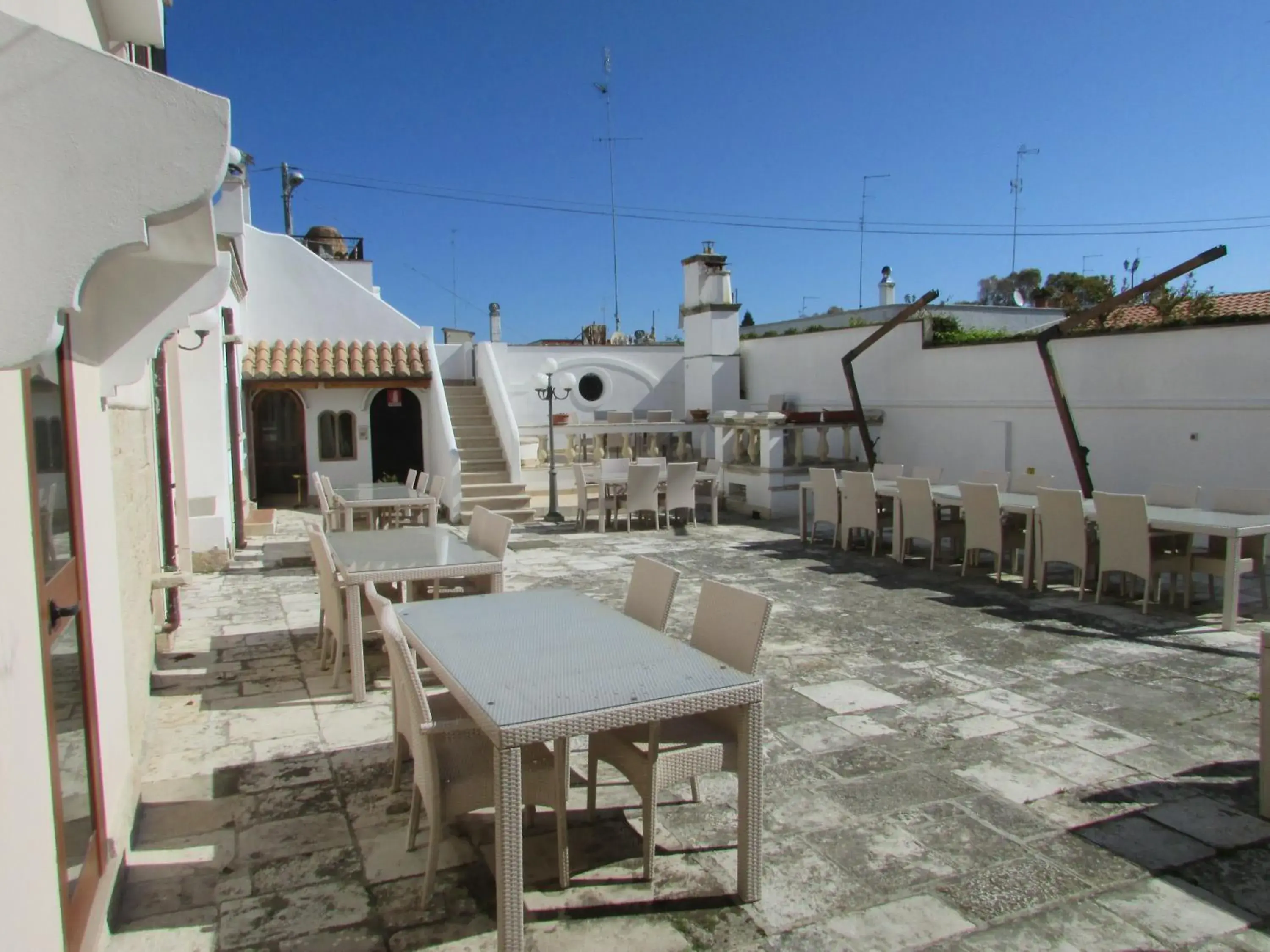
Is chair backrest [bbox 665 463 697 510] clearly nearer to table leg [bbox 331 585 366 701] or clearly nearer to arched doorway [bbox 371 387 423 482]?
arched doorway [bbox 371 387 423 482]

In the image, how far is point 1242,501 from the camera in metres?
6.89

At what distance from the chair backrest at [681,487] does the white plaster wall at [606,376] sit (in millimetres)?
5642

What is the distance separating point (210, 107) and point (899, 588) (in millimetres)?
6774

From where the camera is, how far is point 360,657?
478cm

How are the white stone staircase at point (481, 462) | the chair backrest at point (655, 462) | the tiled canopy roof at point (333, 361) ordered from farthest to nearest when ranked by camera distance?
the tiled canopy roof at point (333, 361)
the white stone staircase at point (481, 462)
the chair backrest at point (655, 462)

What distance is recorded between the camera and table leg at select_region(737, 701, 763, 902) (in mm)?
2826

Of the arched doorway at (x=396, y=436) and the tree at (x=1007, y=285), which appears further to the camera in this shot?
the tree at (x=1007, y=285)

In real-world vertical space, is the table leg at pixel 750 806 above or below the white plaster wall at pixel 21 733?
below

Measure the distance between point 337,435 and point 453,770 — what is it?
42.2 feet

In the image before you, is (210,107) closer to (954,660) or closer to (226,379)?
(954,660)

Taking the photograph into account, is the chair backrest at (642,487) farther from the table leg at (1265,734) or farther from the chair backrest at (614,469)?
the table leg at (1265,734)

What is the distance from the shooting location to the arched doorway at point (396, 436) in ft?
51.5

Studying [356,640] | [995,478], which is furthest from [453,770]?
[995,478]

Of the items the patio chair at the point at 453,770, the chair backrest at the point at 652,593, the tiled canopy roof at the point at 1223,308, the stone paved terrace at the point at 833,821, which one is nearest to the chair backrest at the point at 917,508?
the stone paved terrace at the point at 833,821
